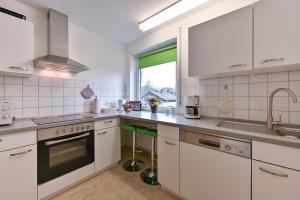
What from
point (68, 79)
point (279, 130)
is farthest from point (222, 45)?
point (68, 79)

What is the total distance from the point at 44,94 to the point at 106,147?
1.15 meters

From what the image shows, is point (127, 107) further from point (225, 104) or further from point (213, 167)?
point (213, 167)

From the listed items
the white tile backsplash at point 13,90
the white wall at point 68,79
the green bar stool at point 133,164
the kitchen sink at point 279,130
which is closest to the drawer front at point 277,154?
the kitchen sink at point 279,130

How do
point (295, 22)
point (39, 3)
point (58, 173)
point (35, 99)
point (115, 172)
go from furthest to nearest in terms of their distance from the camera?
point (115, 172) < point (35, 99) < point (39, 3) < point (58, 173) < point (295, 22)

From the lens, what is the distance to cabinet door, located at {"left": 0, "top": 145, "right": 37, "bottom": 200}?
4.09ft

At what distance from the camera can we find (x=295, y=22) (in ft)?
3.42

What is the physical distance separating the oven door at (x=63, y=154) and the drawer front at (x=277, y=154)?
180cm

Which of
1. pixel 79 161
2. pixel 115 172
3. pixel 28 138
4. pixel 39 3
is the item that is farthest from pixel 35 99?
pixel 115 172

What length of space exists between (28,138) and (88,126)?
619 millimetres

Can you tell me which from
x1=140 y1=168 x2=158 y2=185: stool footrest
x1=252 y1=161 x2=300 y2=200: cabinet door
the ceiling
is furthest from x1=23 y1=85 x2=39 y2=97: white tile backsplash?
x1=252 y1=161 x2=300 y2=200: cabinet door

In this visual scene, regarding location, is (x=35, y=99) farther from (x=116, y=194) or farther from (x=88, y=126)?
(x=116, y=194)

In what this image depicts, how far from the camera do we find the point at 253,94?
153 centimetres

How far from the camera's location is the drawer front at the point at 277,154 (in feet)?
2.88

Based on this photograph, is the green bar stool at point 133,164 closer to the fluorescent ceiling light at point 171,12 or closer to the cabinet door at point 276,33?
the fluorescent ceiling light at point 171,12
